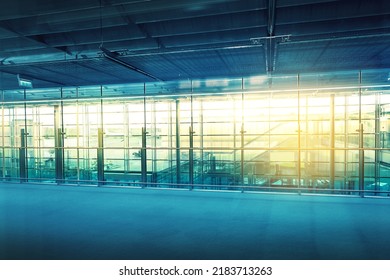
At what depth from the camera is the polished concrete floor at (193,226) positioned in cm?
249

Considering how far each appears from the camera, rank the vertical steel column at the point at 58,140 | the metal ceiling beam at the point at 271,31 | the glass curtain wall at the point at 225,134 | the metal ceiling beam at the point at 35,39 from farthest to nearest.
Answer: the glass curtain wall at the point at 225,134, the vertical steel column at the point at 58,140, the metal ceiling beam at the point at 35,39, the metal ceiling beam at the point at 271,31

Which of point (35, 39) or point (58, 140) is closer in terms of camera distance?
point (35, 39)

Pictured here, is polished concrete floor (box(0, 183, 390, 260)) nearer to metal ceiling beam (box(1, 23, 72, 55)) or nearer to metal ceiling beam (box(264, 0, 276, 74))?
metal ceiling beam (box(264, 0, 276, 74))

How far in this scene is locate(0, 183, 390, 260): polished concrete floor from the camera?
8.16 ft

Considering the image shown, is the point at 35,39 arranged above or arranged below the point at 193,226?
above

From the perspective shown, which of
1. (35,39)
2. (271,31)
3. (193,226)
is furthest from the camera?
(35,39)

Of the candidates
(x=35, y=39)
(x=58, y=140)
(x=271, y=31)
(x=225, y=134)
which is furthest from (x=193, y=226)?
(x=225, y=134)

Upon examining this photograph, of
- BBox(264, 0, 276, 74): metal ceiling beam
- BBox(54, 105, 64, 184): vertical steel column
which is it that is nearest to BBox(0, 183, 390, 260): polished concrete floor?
BBox(264, 0, 276, 74): metal ceiling beam

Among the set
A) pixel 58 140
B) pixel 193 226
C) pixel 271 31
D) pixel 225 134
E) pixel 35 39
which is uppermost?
pixel 35 39

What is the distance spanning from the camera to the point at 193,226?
310 cm

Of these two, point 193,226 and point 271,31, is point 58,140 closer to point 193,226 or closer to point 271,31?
point 193,226

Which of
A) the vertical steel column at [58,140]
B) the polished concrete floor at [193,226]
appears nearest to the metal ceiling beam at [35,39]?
the polished concrete floor at [193,226]

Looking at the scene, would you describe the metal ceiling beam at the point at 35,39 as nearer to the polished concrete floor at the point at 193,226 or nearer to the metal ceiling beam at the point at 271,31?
the polished concrete floor at the point at 193,226

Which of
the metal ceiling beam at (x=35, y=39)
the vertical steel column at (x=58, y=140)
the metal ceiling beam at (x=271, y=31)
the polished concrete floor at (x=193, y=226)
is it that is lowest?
the polished concrete floor at (x=193, y=226)
